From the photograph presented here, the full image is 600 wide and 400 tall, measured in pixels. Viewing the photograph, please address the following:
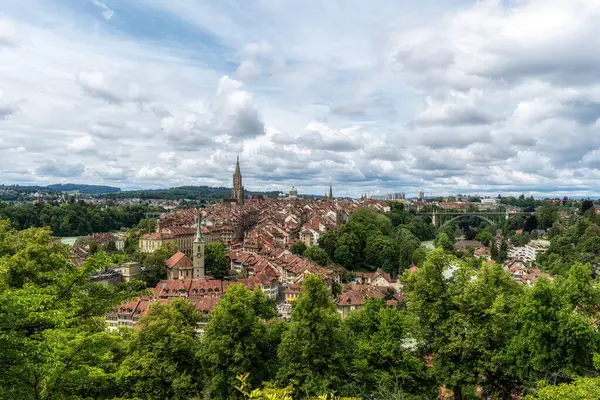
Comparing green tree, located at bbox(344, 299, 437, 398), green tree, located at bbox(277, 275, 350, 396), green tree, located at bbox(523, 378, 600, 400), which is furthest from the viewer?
green tree, located at bbox(277, 275, 350, 396)

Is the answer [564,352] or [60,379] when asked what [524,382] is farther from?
[60,379]

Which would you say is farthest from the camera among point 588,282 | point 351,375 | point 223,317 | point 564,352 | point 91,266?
point 223,317

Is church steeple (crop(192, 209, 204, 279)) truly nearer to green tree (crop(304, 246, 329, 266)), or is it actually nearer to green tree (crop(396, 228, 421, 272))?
green tree (crop(304, 246, 329, 266))

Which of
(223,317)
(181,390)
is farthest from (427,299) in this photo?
(181,390)

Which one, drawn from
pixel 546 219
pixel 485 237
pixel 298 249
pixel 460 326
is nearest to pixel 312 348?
pixel 460 326

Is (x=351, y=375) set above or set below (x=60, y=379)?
below

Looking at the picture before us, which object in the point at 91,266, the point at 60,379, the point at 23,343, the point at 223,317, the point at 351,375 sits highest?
the point at 91,266

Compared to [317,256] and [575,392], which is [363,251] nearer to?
[317,256]

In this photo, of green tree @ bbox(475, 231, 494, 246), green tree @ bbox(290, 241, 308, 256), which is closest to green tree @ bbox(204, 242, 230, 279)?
green tree @ bbox(290, 241, 308, 256)
